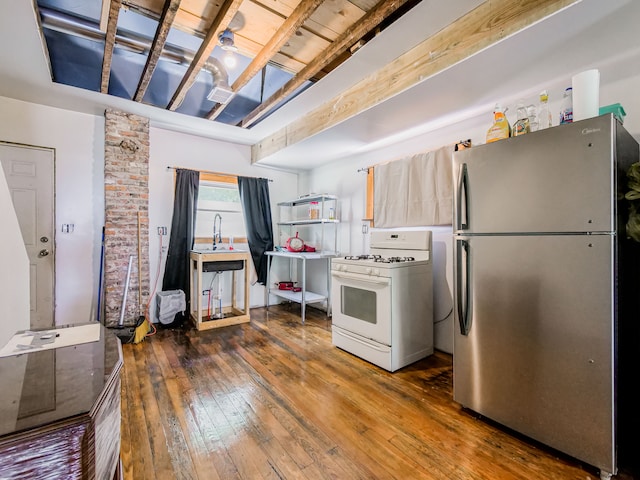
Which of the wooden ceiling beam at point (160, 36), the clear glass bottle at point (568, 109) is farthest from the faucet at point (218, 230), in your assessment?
the clear glass bottle at point (568, 109)

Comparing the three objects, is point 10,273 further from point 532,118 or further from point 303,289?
point 532,118

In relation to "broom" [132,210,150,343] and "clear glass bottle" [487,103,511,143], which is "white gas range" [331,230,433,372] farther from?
"broom" [132,210,150,343]

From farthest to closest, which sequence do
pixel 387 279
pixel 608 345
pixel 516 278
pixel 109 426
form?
1. pixel 387 279
2. pixel 516 278
3. pixel 608 345
4. pixel 109 426

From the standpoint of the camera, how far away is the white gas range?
2523 mm

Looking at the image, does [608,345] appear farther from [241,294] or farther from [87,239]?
[87,239]

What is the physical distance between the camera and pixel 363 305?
108 inches

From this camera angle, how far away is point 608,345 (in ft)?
4.57

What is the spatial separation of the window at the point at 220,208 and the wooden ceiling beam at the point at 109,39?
161 centimetres

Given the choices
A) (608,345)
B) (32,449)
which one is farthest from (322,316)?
(32,449)

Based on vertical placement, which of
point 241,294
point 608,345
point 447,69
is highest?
point 447,69

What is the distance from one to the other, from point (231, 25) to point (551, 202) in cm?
232

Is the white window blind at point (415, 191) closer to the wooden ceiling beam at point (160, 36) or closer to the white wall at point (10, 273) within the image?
the wooden ceiling beam at point (160, 36)

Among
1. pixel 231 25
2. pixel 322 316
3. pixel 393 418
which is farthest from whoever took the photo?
pixel 322 316

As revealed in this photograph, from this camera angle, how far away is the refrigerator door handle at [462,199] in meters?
1.92
